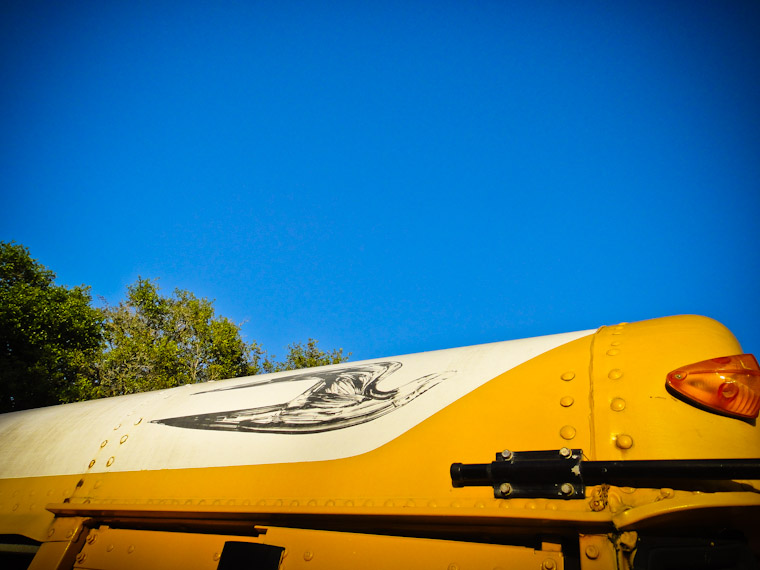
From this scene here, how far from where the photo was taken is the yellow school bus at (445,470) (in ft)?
4.65

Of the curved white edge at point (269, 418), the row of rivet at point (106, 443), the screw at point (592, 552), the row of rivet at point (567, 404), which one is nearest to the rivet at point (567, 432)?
the row of rivet at point (567, 404)

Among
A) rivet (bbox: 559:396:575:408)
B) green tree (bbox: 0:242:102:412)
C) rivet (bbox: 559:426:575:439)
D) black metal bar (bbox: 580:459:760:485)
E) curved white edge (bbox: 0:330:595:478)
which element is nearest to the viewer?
black metal bar (bbox: 580:459:760:485)

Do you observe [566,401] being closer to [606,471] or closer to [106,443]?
[606,471]

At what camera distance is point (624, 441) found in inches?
62.7

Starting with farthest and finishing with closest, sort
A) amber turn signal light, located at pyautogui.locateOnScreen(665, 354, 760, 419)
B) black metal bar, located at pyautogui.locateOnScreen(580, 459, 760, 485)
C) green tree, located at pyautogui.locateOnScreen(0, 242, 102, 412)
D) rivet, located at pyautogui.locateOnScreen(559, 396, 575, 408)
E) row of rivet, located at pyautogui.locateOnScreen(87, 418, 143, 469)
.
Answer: green tree, located at pyautogui.locateOnScreen(0, 242, 102, 412)
row of rivet, located at pyautogui.locateOnScreen(87, 418, 143, 469)
rivet, located at pyautogui.locateOnScreen(559, 396, 575, 408)
amber turn signal light, located at pyautogui.locateOnScreen(665, 354, 760, 419)
black metal bar, located at pyautogui.locateOnScreen(580, 459, 760, 485)

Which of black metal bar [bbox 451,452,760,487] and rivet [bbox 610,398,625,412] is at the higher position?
rivet [bbox 610,398,625,412]

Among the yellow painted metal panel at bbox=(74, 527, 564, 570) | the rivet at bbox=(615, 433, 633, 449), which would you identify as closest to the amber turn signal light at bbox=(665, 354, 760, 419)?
the rivet at bbox=(615, 433, 633, 449)

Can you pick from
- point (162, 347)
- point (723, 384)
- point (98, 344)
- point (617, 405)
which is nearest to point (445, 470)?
point (617, 405)

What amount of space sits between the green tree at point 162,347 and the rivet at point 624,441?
18794 mm

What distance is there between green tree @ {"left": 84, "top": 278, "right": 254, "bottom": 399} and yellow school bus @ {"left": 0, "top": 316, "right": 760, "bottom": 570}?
16452mm

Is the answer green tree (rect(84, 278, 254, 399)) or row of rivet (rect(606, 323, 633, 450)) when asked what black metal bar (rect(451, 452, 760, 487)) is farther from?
green tree (rect(84, 278, 254, 399))

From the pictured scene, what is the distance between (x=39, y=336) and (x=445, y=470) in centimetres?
2112

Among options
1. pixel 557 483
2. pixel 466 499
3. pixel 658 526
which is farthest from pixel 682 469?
pixel 466 499

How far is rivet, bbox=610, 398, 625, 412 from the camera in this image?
5.57ft
